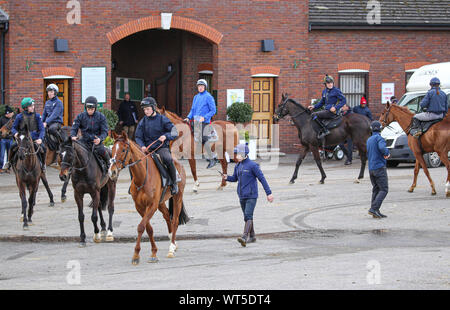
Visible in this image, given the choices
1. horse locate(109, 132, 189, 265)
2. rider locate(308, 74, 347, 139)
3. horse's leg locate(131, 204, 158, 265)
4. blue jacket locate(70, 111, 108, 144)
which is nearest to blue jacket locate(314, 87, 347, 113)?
rider locate(308, 74, 347, 139)

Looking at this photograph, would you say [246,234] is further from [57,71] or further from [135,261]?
[57,71]

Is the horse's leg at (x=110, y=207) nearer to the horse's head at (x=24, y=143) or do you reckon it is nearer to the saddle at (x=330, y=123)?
the horse's head at (x=24, y=143)

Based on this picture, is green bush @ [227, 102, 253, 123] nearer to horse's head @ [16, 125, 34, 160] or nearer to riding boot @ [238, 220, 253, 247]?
horse's head @ [16, 125, 34, 160]

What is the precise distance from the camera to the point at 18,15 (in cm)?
2580

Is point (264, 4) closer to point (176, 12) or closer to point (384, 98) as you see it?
point (176, 12)

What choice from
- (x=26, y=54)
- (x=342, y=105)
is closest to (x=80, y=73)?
(x=26, y=54)

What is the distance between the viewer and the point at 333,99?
21.3 metres

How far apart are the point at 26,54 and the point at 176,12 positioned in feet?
17.5

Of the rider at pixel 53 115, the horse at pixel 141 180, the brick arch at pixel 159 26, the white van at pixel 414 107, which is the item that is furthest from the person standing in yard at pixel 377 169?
the brick arch at pixel 159 26

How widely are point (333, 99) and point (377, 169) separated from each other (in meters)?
6.09

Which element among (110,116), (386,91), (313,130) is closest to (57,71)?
(110,116)

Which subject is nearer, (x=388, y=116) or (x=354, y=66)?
(x=388, y=116)

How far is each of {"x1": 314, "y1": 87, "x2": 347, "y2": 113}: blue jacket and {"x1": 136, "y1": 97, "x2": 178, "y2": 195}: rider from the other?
30.8 feet

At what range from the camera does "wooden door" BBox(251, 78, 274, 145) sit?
29059mm
